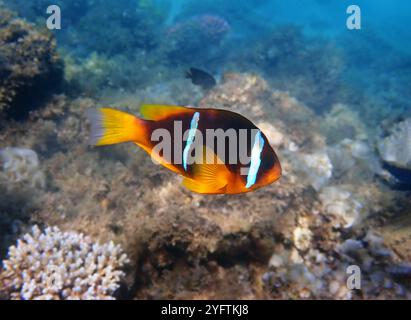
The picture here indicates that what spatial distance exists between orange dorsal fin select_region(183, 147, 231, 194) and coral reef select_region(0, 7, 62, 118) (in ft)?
14.9

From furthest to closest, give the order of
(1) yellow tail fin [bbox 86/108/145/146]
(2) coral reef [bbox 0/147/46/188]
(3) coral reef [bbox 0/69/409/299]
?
(2) coral reef [bbox 0/147/46/188] < (3) coral reef [bbox 0/69/409/299] < (1) yellow tail fin [bbox 86/108/145/146]

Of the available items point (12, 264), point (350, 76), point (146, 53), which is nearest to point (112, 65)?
point (146, 53)

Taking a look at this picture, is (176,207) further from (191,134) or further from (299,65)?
(299,65)

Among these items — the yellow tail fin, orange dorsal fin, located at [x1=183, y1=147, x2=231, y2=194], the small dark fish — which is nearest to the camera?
orange dorsal fin, located at [x1=183, y1=147, x2=231, y2=194]

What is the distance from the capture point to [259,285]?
3168mm

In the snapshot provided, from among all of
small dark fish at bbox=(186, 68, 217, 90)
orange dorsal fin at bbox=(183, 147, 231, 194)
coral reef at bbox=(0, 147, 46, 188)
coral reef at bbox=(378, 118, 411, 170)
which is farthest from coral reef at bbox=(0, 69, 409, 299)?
small dark fish at bbox=(186, 68, 217, 90)

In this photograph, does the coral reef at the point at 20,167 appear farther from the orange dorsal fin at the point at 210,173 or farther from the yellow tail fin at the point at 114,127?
the orange dorsal fin at the point at 210,173

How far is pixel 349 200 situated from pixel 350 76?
44.9 feet

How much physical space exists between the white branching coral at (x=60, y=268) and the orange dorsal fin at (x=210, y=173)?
1.77 metres

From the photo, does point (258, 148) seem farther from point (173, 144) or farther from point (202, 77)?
point (202, 77)

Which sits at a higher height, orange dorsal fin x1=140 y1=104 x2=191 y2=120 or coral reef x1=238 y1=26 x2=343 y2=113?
coral reef x1=238 y1=26 x2=343 y2=113

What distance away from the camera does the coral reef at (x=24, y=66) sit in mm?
5211

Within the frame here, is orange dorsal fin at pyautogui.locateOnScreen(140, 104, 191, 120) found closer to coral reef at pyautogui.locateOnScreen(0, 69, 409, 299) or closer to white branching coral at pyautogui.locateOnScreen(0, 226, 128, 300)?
coral reef at pyautogui.locateOnScreen(0, 69, 409, 299)

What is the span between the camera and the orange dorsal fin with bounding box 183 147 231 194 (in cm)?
199
